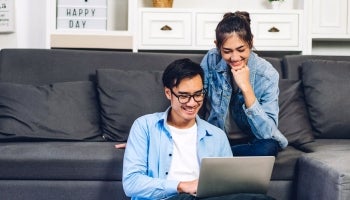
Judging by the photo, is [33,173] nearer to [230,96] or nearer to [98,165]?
[98,165]

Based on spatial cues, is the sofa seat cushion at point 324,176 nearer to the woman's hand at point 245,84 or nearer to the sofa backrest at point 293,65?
the woman's hand at point 245,84

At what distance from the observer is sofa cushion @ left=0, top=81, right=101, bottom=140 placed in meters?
2.37

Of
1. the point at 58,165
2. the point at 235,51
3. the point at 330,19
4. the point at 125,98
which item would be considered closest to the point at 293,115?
the point at 235,51

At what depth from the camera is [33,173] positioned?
2084mm

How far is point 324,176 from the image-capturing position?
1.85 m

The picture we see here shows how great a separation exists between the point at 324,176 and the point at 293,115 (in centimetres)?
68

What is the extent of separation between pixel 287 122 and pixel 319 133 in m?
0.22

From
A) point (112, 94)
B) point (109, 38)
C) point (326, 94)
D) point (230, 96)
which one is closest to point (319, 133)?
point (326, 94)

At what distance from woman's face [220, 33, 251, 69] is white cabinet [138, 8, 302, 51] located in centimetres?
138

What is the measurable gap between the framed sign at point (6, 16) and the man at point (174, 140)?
208 centimetres

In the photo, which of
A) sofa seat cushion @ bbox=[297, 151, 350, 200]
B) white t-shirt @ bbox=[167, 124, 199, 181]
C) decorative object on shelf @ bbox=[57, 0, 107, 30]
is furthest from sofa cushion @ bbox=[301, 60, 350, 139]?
decorative object on shelf @ bbox=[57, 0, 107, 30]

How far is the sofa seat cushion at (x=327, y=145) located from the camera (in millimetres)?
2244

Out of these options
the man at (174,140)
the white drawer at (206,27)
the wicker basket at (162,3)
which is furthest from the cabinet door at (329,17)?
the man at (174,140)

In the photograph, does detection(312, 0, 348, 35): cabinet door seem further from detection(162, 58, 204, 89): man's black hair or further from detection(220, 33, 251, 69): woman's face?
detection(162, 58, 204, 89): man's black hair
